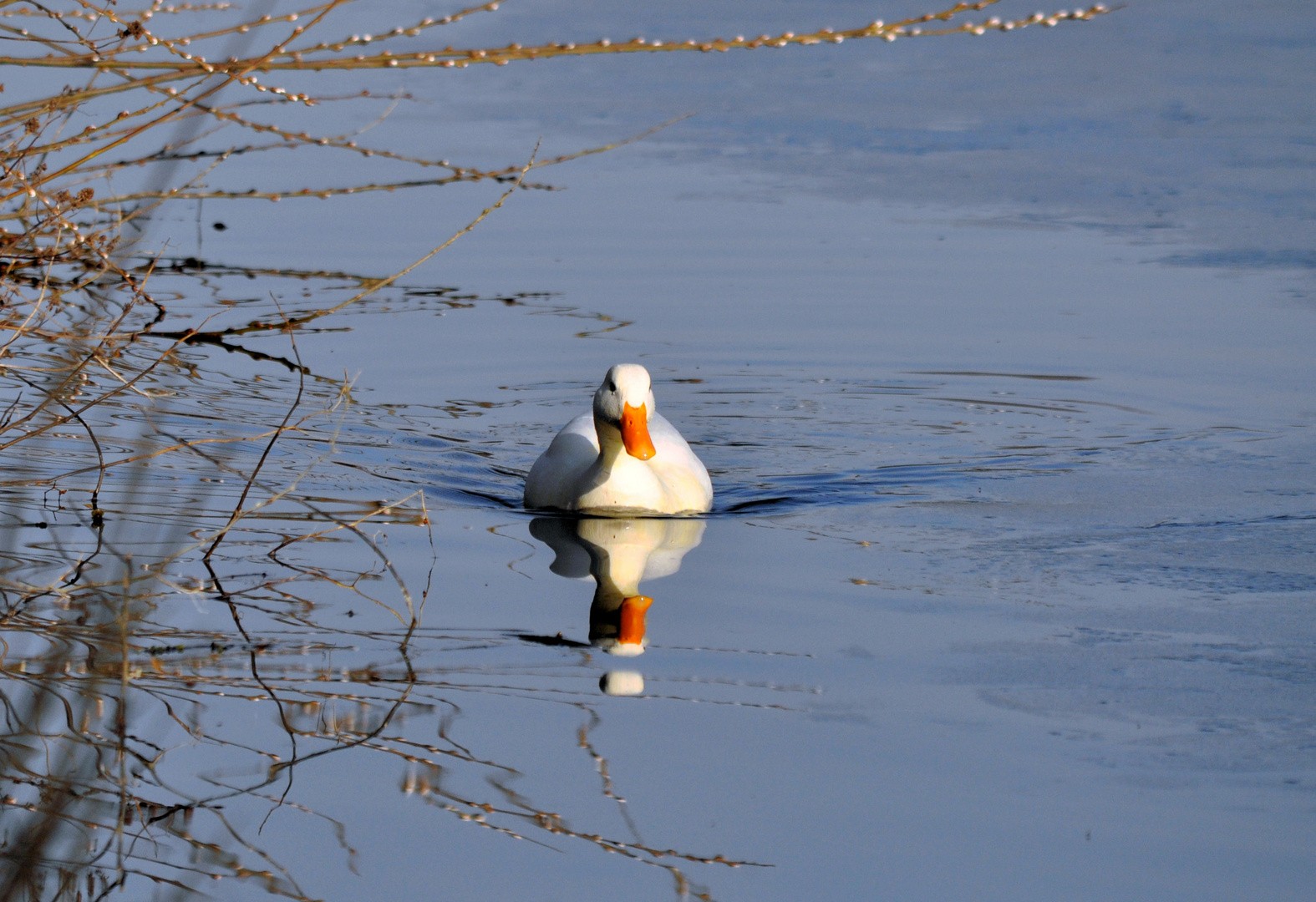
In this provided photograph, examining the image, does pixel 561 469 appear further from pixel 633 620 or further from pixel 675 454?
pixel 633 620

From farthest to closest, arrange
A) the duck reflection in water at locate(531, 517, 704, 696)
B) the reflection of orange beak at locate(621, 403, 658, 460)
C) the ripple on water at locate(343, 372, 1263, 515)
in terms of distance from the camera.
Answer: the ripple on water at locate(343, 372, 1263, 515) → the reflection of orange beak at locate(621, 403, 658, 460) → the duck reflection in water at locate(531, 517, 704, 696)

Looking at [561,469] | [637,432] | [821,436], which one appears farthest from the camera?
[821,436]

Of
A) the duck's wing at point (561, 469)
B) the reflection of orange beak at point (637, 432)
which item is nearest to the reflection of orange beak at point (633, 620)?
the reflection of orange beak at point (637, 432)

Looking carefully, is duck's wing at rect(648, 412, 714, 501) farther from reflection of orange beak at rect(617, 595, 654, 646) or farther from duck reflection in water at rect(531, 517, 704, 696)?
reflection of orange beak at rect(617, 595, 654, 646)

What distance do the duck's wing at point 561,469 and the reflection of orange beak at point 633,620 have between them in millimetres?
1580

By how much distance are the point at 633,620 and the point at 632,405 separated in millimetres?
1817

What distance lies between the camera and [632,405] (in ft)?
21.8

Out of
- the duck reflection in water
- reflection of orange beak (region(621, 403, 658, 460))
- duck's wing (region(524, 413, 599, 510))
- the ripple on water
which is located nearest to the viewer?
the duck reflection in water

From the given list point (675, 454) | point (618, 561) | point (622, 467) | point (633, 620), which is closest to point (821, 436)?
point (675, 454)

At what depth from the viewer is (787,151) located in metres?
14.6

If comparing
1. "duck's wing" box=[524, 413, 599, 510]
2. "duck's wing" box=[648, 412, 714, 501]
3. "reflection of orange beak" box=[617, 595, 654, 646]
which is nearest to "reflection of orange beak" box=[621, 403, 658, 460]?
"duck's wing" box=[648, 412, 714, 501]

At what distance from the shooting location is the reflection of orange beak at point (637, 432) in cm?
661

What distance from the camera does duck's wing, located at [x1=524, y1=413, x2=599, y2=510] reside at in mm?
6840

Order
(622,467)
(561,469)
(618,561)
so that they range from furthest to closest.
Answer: (561,469) < (622,467) < (618,561)
